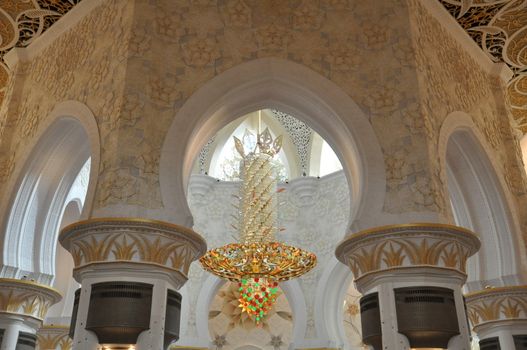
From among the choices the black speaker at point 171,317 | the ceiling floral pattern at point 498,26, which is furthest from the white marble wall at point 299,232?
the black speaker at point 171,317

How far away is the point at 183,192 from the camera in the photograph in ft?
18.0

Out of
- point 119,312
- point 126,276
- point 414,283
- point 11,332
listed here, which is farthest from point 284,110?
point 11,332

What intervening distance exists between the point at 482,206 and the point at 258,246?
12.4ft

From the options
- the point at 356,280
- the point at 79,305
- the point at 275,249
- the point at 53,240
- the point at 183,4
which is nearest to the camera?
the point at 79,305

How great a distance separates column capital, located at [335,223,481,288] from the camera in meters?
5.16

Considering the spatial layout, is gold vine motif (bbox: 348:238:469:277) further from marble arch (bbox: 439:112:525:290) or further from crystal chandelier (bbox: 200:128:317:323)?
crystal chandelier (bbox: 200:128:317:323)

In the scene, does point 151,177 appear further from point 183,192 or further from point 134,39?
point 134,39

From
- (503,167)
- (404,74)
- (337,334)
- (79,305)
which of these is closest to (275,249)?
(337,334)

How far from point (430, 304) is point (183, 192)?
247cm

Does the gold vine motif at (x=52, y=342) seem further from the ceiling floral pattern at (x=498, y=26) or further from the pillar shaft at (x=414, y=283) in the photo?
the ceiling floral pattern at (x=498, y=26)

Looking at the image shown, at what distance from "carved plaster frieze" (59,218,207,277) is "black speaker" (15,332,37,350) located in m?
1.86

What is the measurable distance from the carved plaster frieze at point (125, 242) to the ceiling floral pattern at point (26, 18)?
11.1 feet

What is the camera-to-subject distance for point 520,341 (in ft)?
21.1

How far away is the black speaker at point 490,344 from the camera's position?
259 inches
